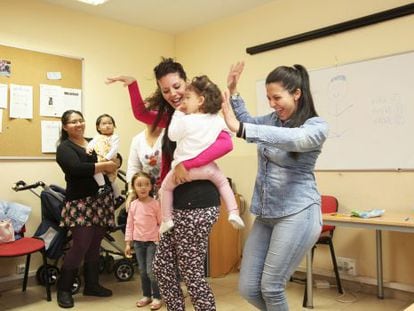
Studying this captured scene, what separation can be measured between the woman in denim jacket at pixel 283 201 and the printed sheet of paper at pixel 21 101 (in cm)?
275

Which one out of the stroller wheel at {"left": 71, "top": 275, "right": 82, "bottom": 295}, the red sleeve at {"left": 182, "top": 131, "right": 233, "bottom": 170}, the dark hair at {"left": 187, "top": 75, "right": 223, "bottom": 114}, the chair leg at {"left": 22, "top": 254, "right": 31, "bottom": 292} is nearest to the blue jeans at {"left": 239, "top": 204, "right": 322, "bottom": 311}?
the red sleeve at {"left": 182, "top": 131, "right": 233, "bottom": 170}

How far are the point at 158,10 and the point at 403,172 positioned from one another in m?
2.84

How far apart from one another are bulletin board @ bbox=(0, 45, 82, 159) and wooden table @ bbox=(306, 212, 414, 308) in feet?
8.62

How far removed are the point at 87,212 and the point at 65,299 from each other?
69cm

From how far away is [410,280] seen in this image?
332 cm

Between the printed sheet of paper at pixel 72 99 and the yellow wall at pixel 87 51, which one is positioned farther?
the printed sheet of paper at pixel 72 99

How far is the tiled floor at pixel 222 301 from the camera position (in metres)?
3.20

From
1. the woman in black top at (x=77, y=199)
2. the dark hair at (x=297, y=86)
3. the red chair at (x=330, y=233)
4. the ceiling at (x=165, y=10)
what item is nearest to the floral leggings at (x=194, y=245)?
the dark hair at (x=297, y=86)

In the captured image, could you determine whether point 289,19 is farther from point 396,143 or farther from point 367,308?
point 367,308

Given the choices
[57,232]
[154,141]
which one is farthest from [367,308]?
[57,232]

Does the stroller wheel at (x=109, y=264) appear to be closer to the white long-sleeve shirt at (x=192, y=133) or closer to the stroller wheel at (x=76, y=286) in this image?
the stroller wheel at (x=76, y=286)

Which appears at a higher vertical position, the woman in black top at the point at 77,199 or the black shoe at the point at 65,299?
the woman in black top at the point at 77,199

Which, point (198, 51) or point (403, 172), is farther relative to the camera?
point (198, 51)

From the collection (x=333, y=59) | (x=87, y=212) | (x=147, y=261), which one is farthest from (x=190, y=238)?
(x=333, y=59)
